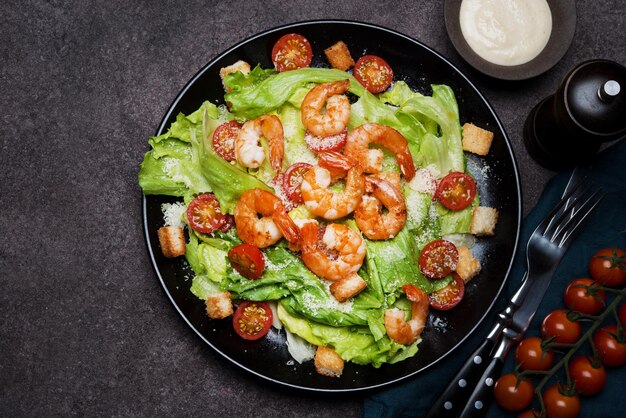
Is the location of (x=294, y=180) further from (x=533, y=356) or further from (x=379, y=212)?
(x=533, y=356)

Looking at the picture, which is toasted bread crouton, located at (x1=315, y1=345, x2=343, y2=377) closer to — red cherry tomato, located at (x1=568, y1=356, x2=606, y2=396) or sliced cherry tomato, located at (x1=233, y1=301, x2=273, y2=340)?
sliced cherry tomato, located at (x1=233, y1=301, x2=273, y2=340)

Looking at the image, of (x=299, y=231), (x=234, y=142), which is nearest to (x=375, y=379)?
(x=299, y=231)

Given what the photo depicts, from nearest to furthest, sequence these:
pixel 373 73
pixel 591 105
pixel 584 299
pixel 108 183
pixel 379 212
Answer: pixel 591 105, pixel 379 212, pixel 584 299, pixel 373 73, pixel 108 183

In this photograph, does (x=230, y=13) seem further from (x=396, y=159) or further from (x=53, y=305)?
(x=53, y=305)

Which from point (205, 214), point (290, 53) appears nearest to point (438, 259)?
point (205, 214)

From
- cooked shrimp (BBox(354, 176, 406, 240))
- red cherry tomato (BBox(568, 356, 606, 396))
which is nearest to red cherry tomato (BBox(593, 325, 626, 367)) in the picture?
red cherry tomato (BBox(568, 356, 606, 396))

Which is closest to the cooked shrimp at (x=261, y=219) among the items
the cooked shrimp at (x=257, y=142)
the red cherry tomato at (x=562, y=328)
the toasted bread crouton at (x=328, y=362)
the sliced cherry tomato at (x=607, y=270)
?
the cooked shrimp at (x=257, y=142)
